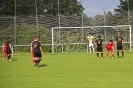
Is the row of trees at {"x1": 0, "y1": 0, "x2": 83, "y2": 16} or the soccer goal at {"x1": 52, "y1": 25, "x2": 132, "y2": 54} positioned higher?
the row of trees at {"x1": 0, "y1": 0, "x2": 83, "y2": 16}

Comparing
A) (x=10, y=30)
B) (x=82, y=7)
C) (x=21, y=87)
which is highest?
(x=82, y=7)

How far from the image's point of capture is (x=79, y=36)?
3922cm

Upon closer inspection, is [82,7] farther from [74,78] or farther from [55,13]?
[74,78]

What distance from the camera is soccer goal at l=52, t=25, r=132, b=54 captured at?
3756 centimetres

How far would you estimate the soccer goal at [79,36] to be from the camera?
123ft

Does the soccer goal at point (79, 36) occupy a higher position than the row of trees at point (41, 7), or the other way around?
the row of trees at point (41, 7)

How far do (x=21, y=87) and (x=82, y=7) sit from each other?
31.3 metres

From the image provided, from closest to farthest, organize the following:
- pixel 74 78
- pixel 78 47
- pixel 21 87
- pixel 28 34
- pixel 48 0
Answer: pixel 21 87 → pixel 74 78 → pixel 78 47 → pixel 28 34 → pixel 48 0

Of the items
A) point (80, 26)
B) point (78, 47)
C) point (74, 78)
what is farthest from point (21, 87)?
point (80, 26)

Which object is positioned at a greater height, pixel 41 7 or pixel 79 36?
pixel 41 7

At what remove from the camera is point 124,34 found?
38562mm

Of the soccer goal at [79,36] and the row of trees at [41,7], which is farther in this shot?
the row of trees at [41,7]

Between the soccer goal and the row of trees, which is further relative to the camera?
the row of trees

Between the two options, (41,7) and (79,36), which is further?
(41,7)
